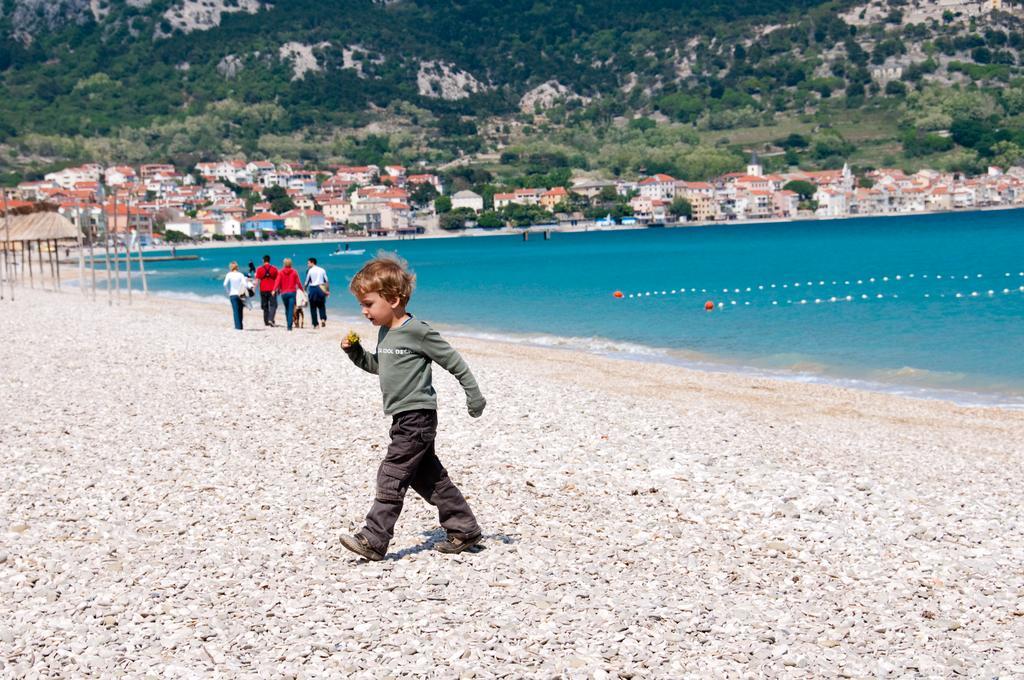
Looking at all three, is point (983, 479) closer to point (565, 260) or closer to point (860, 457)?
point (860, 457)

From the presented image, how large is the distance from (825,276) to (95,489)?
58.1 metres

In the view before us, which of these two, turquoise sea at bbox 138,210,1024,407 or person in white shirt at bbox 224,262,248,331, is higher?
person in white shirt at bbox 224,262,248,331

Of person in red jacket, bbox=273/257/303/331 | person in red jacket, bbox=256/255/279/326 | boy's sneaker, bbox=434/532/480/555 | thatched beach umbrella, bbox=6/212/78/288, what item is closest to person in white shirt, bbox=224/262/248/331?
person in red jacket, bbox=256/255/279/326

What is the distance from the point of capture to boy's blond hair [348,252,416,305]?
6867 mm

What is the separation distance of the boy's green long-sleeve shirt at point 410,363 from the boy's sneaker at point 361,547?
0.81 meters

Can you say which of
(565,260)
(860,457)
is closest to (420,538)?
(860,457)

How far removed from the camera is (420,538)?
788 cm

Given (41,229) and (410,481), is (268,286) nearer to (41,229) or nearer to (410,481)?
(410,481)

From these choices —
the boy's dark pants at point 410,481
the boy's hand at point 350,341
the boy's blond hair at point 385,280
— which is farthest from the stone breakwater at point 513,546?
the boy's blond hair at point 385,280

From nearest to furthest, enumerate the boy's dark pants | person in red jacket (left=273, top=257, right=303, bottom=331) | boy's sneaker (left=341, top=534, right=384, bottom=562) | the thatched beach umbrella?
the boy's dark pants, boy's sneaker (left=341, top=534, right=384, bottom=562), person in red jacket (left=273, top=257, right=303, bottom=331), the thatched beach umbrella

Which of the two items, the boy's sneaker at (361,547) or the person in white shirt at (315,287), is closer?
the boy's sneaker at (361,547)

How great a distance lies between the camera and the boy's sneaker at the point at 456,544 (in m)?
7.46

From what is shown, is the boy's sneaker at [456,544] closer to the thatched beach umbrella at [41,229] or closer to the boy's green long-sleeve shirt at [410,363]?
the boy's green long-sleeve shirt at [410,363]

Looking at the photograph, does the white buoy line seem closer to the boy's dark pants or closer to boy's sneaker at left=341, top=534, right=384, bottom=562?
the boy's dark pants
